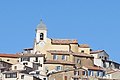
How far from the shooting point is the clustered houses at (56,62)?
93062 millimetres

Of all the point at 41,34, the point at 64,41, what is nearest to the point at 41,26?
the point at 41,34

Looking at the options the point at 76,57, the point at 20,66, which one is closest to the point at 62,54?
the point at 76,57

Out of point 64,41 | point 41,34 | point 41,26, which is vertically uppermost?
point 41,26

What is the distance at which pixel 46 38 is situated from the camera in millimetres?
104188

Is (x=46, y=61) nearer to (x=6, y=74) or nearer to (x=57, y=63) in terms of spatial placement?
(x=57, y=63)

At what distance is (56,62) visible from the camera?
97.4 m

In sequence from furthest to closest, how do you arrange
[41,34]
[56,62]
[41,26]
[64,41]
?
[41,26], [41,34], [64,41], [56,62]

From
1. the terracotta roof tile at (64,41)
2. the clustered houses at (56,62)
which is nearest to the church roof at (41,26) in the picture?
the clustered houses at (56,62)

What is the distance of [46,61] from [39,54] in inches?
74.3

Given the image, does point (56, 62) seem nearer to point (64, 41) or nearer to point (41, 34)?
point (64, 41)

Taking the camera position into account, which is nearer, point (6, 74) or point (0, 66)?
point (6, 74)

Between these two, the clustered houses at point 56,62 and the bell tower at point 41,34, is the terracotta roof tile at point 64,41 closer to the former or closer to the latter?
the clustered houses at point 56,62

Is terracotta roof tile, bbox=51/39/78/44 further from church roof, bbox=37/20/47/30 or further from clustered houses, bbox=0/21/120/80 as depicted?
church roof, bbox=37/20/47/30

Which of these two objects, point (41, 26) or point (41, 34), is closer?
point (41, 34)
